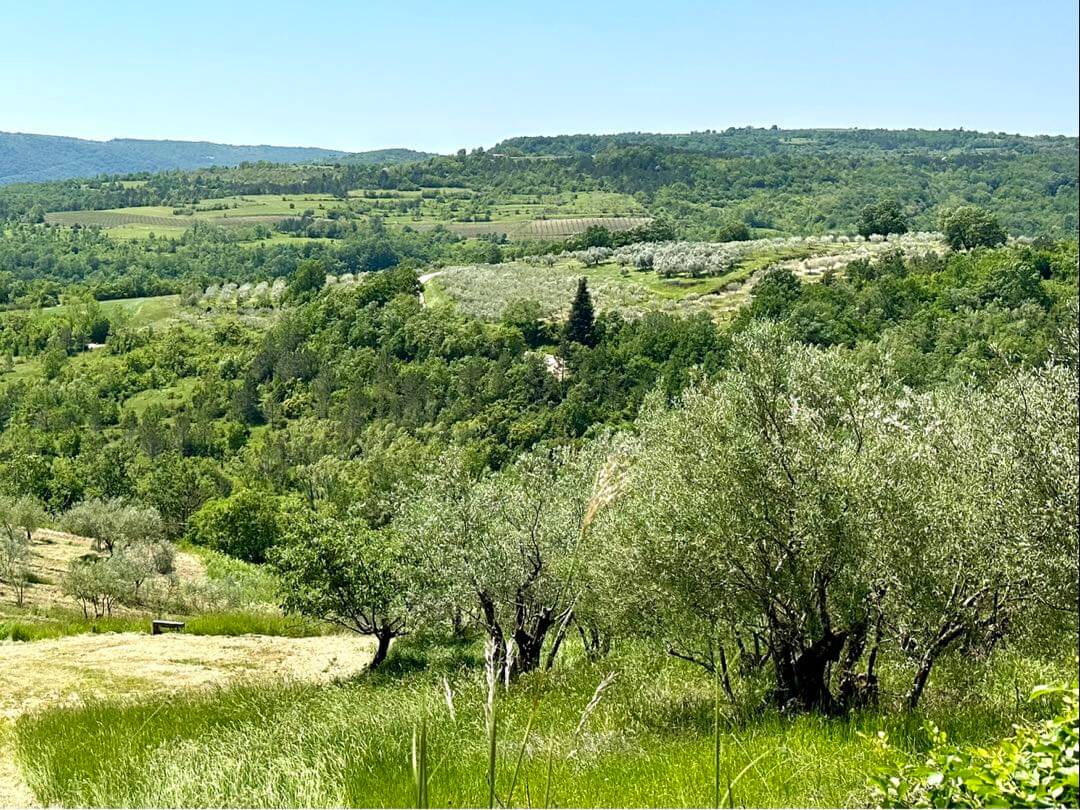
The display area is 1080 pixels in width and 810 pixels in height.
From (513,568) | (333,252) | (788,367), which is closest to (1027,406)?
(788,367)

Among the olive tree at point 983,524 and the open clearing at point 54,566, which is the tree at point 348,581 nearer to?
the open clearing at point 54,566

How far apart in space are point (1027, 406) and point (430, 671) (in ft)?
53.4

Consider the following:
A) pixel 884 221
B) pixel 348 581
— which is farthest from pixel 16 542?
pixel 884 221

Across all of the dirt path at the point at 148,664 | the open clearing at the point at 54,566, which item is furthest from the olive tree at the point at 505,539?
the open clearing at the point at 54,566

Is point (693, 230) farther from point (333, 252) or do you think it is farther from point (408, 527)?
point (408, 527)

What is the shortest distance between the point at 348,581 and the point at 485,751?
51.1 feet

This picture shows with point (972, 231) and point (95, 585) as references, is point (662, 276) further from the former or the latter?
point (95, 585)

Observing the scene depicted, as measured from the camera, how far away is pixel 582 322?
9100cm

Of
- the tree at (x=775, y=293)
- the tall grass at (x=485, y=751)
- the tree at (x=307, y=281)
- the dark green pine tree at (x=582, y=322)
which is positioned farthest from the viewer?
the tree at (x=307, y=281)

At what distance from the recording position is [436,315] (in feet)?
337

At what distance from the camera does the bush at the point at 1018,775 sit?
3484 millimetres

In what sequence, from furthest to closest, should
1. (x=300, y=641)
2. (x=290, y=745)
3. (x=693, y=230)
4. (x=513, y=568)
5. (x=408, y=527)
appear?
(x=693, y=230), (x=300, y=641), (x=408, y=527), (x=513, y=568), (x=290, y=745)

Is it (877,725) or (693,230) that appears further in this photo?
(693,230)

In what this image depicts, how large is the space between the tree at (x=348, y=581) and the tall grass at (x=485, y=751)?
29.1 feet
